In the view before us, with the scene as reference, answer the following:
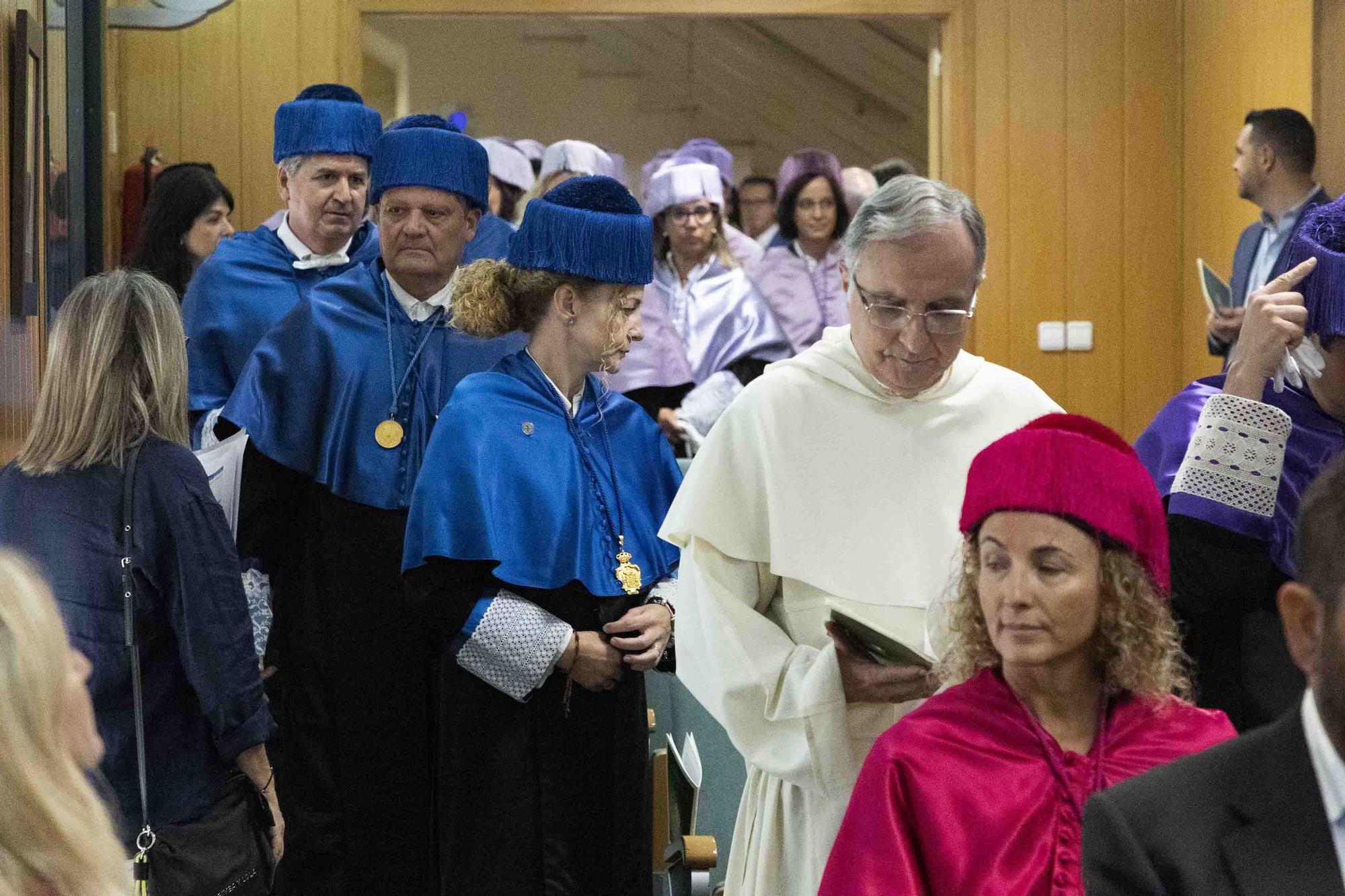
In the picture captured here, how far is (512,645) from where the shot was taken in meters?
2.95

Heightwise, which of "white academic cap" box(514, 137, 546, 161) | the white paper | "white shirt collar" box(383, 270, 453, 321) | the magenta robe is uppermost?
"white academic cap" box(514, 137, 546, 161)

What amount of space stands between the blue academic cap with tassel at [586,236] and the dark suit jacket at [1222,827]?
5.90ft

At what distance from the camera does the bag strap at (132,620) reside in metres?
2.89

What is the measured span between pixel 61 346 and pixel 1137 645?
6.11 ft

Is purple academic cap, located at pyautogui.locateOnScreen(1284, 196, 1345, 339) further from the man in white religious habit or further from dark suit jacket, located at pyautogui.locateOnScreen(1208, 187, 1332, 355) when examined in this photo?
dark suit jacket, located at pyautogui.locateOnScreen(1208, 187, 1332, 355)

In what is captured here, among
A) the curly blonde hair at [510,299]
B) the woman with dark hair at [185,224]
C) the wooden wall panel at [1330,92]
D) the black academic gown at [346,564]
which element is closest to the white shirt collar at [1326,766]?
the curly blonde hair at [510,299]

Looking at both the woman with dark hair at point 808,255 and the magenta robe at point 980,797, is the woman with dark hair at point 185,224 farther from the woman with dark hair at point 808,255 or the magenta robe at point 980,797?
the magenta robe at point 980,797

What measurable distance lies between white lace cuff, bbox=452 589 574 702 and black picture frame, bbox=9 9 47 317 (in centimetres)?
174

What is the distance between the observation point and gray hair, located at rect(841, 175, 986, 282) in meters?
2.55

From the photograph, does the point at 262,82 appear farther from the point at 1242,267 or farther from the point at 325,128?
the point at 1242,267

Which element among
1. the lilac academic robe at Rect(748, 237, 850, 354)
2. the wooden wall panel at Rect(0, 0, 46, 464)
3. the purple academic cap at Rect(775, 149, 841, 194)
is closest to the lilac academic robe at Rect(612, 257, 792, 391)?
the lilac academic robe at Rect(748, 237, 850, 354)

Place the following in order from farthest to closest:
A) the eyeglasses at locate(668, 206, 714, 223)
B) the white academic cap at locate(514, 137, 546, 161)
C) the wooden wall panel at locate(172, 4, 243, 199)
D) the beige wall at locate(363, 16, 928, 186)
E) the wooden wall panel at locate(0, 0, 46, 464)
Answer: the beige wall at locate(363, 16, 928, 186)
the white academic cap at locate(514, 137, 546, 161)
the wooden wall panel at locate(172, 4, 243, 199)
the eyeglasses at locate(668, 206, 714, 223)
the wooden wall panel at locate(0, 0, 46, 464)

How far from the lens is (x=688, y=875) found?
3357 mm

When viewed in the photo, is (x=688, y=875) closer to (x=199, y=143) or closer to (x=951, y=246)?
(x=951, y=246)
